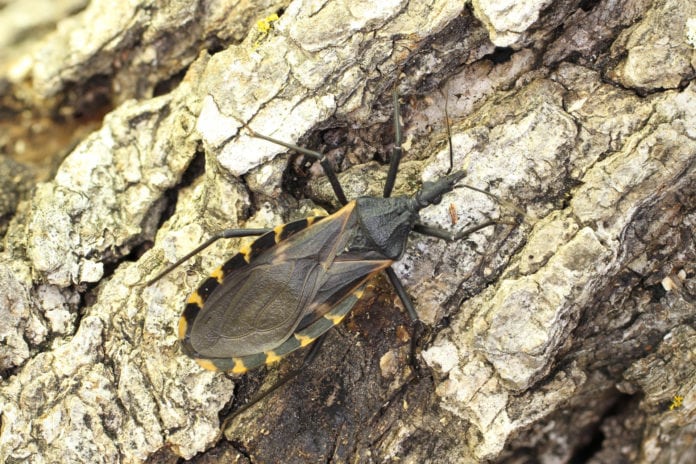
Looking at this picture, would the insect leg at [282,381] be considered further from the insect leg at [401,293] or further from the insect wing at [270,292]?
the insect leg at [401,293]

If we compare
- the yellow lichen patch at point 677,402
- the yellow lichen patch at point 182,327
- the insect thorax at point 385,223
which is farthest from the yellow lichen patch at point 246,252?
the yellow lichen patch at point 677,402

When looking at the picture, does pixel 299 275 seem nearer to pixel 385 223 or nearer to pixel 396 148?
pixel 385 223

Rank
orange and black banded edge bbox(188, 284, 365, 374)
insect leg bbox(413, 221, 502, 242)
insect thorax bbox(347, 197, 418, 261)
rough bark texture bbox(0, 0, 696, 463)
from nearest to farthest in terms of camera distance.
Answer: rough bark texture bbox(0, 0, 696, 463) < orange and black banded edge bbox(188, 284, 365, 374) < insect leg bbox(413, 221, 502, 242) < insect thorax bbox(347, 197, 418, 261)

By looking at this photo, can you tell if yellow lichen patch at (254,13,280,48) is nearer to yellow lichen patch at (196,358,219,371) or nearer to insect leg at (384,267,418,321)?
insect leg at (384,267,418,321)

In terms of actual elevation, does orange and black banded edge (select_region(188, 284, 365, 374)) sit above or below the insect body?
below

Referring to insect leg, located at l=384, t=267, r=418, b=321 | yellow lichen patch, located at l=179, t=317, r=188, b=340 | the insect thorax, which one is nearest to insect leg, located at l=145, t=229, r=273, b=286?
yellow lichen patch, located at l=179, t=317, r=188, b=340
